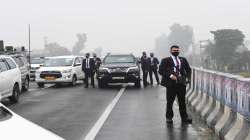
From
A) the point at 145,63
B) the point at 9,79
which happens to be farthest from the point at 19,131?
the point at 145,63

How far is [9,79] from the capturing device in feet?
55.7

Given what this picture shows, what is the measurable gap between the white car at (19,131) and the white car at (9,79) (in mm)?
10897

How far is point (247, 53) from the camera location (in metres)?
38.8

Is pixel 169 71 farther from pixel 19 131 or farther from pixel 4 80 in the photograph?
pixel 19 131

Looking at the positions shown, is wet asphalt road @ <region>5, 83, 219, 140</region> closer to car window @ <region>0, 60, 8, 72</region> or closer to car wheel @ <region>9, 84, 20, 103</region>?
car wheel @ <region>9, 84, 20, 103</region>

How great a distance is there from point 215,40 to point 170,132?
4310 centimetres

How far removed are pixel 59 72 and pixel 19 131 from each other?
21324 mm

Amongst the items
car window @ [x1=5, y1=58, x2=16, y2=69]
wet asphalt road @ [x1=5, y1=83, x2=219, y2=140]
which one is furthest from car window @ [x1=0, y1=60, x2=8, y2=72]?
wet asphalt road @ [x1=5, y1=83, x2=219, y2=140]

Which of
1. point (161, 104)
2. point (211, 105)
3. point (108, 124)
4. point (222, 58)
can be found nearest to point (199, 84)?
point (161, 104)

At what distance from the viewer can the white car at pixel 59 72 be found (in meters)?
26.2

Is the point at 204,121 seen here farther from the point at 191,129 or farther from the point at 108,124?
the point at 108,124

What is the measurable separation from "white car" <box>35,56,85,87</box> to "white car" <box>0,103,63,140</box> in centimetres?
2072

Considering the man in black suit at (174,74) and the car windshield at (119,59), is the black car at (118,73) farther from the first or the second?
the man in black suit at (174,74)

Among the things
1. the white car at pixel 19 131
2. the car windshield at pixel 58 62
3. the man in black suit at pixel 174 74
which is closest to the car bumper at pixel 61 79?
the car windshield at pixel 58 62
